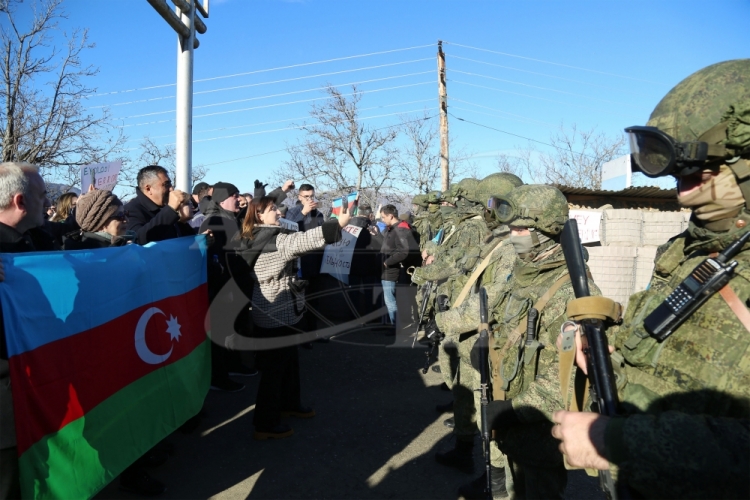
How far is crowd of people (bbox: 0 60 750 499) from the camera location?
1.35m

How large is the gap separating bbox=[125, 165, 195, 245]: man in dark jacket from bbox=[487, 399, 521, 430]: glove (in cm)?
352

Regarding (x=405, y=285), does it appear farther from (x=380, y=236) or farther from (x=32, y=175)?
(x=32, y=175)

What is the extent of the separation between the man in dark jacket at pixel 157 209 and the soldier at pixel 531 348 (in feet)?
10.7

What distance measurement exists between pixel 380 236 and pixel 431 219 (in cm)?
238

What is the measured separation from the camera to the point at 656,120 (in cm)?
162

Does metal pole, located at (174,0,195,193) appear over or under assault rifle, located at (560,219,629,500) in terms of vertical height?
over

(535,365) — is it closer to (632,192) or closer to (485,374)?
(485,374)

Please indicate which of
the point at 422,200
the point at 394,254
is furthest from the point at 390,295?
the point at 422,200

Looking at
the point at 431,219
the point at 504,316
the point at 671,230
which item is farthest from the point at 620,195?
the point at 504,316

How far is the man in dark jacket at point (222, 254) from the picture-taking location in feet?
18.0

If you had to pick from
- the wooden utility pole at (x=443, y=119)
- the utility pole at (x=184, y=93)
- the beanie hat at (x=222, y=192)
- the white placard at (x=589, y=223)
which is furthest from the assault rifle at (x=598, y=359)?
the wooden utility pole at (x=443, y=119)

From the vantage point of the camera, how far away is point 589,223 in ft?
33.9

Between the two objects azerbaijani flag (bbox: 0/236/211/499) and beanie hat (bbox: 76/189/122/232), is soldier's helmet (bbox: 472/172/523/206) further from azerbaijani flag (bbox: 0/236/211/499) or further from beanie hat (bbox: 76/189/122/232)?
beanie hat (bbox: 76/189/122/232)

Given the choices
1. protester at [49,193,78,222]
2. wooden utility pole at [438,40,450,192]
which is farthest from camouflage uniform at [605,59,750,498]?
wooden utility pole at [438,40,450,192]
